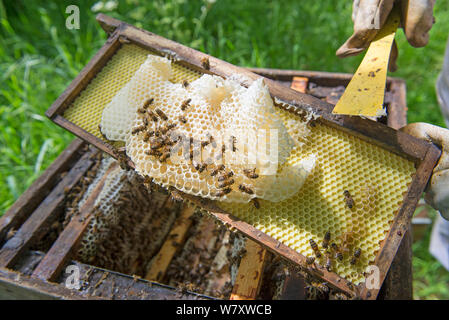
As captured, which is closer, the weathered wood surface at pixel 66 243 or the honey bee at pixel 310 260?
the honey bee at pixel 310 260

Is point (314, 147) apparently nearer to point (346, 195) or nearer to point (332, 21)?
point (346, 195)

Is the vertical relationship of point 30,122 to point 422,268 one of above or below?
above

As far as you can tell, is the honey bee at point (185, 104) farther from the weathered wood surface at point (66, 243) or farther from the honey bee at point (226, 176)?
the weathered wood surface at point (66, 243)

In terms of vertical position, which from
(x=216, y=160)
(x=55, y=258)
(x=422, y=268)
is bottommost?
(x=422, y=268)

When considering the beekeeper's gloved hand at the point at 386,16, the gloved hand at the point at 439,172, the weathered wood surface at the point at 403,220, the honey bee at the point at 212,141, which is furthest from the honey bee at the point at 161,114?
the gloved hand at the point at 439,172

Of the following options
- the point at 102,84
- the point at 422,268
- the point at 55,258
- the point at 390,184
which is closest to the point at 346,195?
the point at 390,184

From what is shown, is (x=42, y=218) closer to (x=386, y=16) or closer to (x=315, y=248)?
(x=315, y=248)

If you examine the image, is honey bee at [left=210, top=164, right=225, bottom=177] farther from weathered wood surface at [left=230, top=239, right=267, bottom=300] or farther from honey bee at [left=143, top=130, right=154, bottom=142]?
weathered wood surface at [left=230, top=239, right=267, bottom=300]
